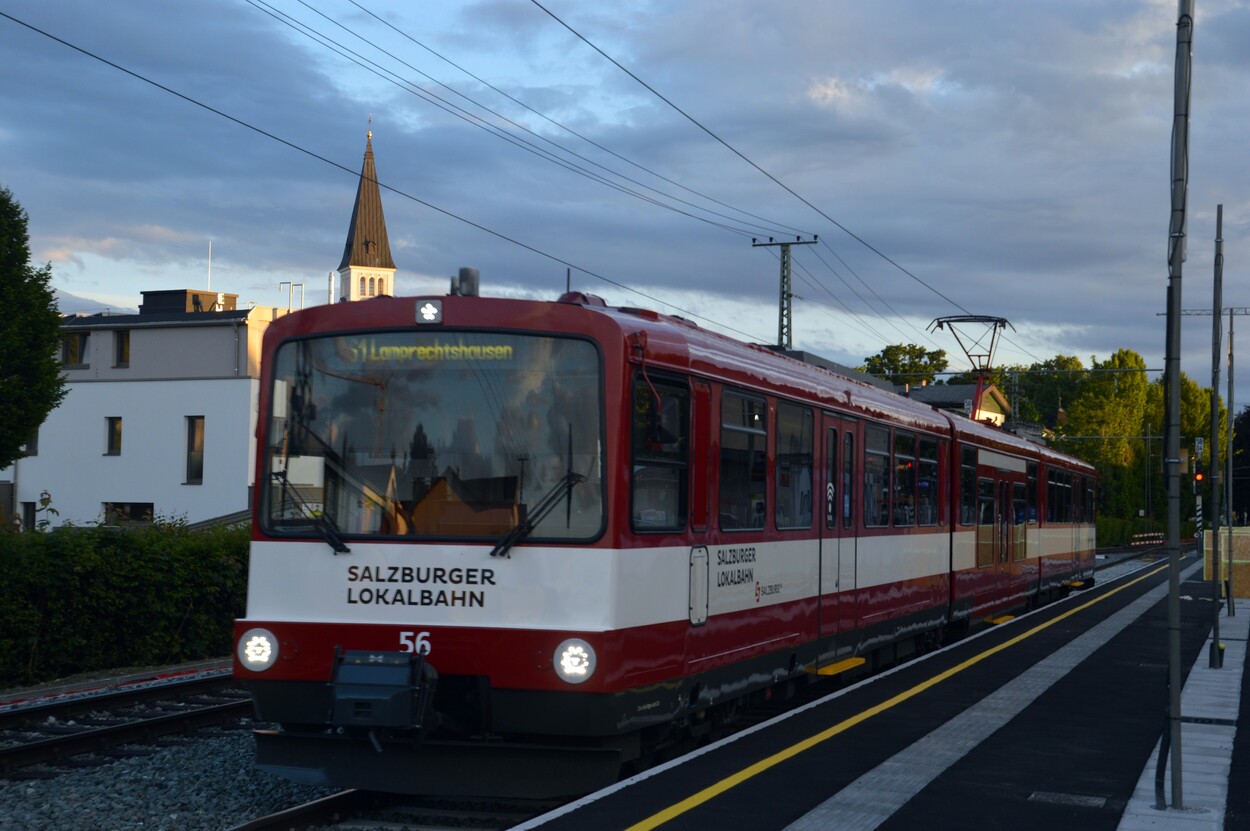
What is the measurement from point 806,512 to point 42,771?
246 inches

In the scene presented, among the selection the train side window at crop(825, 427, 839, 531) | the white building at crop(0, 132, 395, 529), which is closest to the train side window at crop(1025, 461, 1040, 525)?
the train side window at crop(825, 427, 839, 531)

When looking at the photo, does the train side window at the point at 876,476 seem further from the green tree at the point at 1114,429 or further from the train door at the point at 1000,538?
the green tree at the point at 1114,429

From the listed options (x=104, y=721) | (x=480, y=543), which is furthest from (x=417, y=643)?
(x=104, y=721)

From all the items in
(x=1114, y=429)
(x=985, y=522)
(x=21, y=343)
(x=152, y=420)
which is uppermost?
(x=1114, y=429)

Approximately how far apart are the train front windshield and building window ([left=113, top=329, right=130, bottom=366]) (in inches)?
1998

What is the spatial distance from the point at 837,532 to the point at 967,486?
7305mm

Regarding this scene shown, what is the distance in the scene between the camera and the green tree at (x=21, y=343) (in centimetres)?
3997

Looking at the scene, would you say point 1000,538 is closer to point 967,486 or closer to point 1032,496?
point 967,486

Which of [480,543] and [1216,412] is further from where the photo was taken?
[1216,412]

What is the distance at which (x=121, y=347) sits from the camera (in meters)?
57.6

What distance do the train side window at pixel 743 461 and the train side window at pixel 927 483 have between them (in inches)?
250

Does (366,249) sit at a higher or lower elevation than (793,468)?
higher

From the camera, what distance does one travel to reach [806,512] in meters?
12.6

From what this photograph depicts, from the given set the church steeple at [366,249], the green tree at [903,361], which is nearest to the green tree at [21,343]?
the green tree at [903,361]
